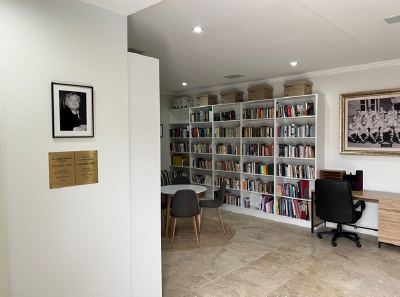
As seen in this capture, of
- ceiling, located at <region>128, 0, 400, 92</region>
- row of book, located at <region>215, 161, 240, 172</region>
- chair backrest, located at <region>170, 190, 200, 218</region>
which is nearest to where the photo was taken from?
ceiling, located at <region>128, 0, 400, 92</region>

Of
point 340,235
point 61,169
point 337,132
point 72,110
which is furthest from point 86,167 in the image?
point 337,132

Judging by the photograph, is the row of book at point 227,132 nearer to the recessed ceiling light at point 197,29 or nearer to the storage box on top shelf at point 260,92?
the storage box on top shelf at point 260,92

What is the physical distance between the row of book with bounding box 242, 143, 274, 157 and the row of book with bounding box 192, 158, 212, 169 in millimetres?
1016

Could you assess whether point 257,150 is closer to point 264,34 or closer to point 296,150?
point 296,150

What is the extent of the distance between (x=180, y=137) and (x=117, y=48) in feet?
16.8

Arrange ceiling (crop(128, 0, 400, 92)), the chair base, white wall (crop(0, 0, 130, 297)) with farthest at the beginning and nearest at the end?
the chair base < ceiling (crop(128, 0, 400, 92)) < white wall (crop(0, 0, 130, 297))

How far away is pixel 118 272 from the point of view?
7.86ft

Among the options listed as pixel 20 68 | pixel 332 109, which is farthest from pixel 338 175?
pixel 20 68

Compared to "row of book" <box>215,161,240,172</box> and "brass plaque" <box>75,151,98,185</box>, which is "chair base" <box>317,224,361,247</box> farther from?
"brass plaque" <box>75,151,98,185</box>

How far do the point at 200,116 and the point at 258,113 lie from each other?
5.21 feet

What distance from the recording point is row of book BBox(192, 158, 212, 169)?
6.90 metres

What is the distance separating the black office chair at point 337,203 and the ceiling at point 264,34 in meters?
1.83

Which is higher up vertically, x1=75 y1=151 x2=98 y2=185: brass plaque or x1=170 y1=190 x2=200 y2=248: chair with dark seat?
x1=75 y1=151 x2=98 y2=185: brass plaque

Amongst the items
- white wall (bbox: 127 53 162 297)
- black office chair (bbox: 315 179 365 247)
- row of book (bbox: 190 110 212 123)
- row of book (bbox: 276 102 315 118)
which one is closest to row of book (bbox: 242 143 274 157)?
row of book (bbox: 276 102 315 118)
